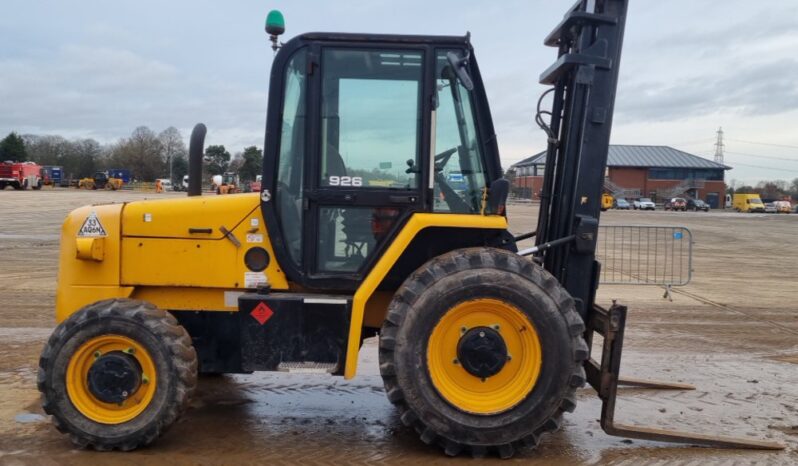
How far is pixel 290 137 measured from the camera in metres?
4.62

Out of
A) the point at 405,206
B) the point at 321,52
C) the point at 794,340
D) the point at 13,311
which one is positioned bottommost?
the point at 13,311

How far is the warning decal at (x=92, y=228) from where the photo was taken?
15.5 ft

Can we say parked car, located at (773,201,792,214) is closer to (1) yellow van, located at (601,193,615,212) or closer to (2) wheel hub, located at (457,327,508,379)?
(1) yellow van, located at (601,193,615,212)

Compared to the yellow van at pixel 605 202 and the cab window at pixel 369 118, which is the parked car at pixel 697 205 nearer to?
the yellow van at pixel 605 202

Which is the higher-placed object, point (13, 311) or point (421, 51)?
point (421, 51)

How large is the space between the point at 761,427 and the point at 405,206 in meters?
3.26

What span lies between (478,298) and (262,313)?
148 cm

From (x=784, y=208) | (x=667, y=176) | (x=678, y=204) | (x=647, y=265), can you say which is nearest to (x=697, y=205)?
(x=678, y=204)

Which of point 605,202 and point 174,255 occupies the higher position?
point 605,202

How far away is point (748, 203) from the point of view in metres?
69.2

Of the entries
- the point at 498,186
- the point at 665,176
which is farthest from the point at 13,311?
the point at 665,176

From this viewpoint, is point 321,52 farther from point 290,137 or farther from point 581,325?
point 581,325

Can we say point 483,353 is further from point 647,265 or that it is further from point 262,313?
point 647,265

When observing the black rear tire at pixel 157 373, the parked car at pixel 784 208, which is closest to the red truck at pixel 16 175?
the black rear tire at pixel 157 373
